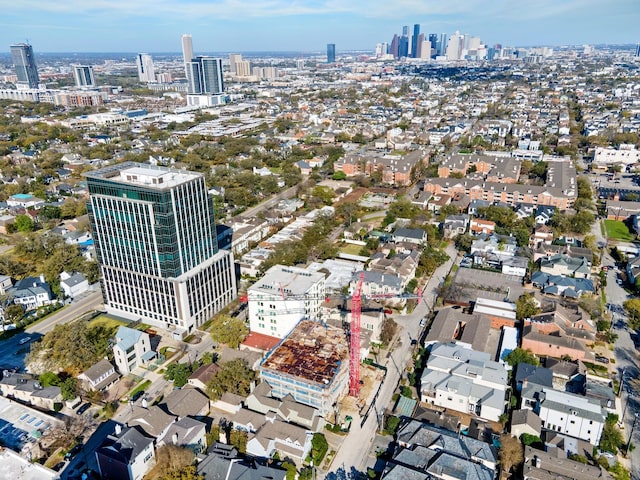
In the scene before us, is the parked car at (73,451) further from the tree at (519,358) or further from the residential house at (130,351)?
the tree at (519,358)

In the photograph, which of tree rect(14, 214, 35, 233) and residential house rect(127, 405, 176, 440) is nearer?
residential house rect(127, 405, 176, 440)

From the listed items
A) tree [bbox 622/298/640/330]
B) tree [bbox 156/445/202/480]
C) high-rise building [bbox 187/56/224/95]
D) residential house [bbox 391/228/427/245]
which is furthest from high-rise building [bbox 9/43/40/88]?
tree [bbox 622/298/640/330]

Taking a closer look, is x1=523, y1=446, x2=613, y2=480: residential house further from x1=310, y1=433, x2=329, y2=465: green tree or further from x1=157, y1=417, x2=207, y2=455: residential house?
x1=157, y1=417, x2=207, y2=455: residential house

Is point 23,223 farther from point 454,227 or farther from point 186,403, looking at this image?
point 454,227

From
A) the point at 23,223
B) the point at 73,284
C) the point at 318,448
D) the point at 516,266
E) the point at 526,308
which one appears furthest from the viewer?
the point at 23,223

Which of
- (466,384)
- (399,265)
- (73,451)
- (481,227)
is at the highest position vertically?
(399,265)

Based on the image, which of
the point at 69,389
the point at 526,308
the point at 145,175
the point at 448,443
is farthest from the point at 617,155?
the point at 69,389

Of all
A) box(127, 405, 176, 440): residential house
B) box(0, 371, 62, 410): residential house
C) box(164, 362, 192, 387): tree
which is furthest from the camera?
box(164, 362, 192, 387): tree
